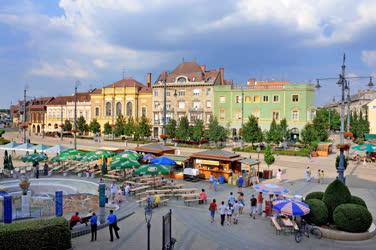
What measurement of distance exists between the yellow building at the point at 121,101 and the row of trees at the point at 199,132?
18575mm

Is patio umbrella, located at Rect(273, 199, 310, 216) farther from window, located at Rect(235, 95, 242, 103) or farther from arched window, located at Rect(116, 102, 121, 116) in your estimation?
arched window, located at Rect(116, 102, 121, 116)

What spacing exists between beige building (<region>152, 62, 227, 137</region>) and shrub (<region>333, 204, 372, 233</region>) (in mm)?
58962

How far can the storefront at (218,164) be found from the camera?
101ft

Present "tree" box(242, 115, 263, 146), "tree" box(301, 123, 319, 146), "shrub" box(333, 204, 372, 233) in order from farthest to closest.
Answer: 1. "tree" box(242, 115, 263, 146)
2. "tree" box(301, 123, 319, 146)
3. "shrub" box(333, 204, 372, 233)

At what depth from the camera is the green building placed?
6731 centimetres

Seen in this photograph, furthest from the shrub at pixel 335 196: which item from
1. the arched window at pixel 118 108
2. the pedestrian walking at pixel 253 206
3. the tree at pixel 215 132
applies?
the arched window at pixel 118 108

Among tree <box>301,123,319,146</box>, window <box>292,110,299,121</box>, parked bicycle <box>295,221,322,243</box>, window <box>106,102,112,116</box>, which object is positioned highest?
window <box>106,102,112,116</box>

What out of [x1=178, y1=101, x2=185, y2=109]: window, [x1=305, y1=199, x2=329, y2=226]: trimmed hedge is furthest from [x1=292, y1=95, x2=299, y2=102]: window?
[x1=305, y1=199, x2=329, y2=226]: trimmed hedge

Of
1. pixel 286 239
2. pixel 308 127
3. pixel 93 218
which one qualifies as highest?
pixel 308 127

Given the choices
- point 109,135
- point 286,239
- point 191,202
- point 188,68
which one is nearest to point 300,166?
point 191,202

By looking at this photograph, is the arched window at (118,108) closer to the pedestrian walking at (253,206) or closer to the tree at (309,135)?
the tree at (309,135)

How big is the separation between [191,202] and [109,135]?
66654mm

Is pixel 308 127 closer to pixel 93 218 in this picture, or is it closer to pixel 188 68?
pixel 188 68

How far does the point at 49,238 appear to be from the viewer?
14.3 metres
